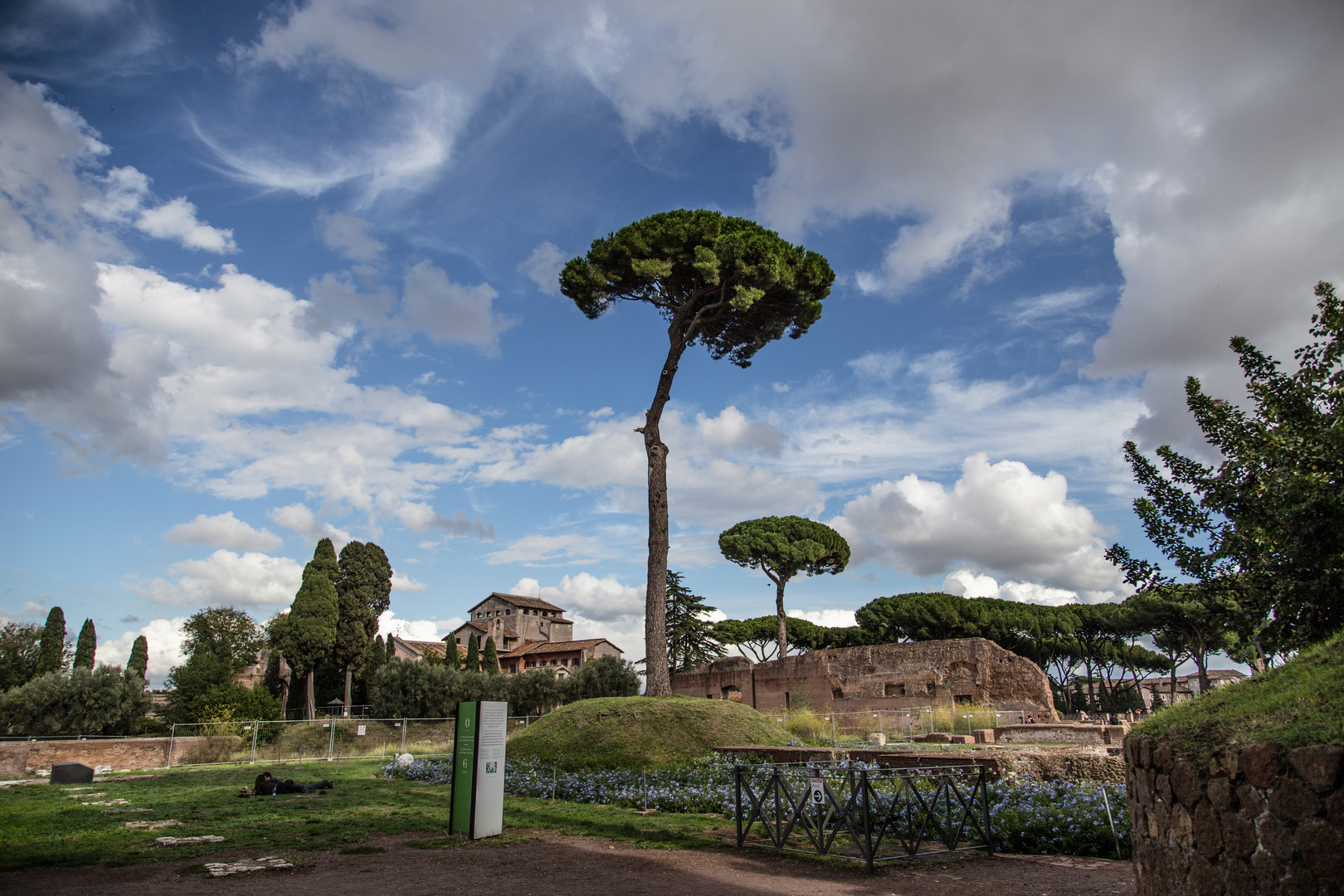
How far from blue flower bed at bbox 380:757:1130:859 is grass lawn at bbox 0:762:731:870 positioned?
471 mm

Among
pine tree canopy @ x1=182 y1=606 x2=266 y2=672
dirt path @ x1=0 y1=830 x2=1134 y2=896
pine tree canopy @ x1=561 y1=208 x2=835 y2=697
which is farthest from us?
pine tree canopy @ x1=182 y1=606 x2=266 y2=672

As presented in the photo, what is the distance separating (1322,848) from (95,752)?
65.7 feet

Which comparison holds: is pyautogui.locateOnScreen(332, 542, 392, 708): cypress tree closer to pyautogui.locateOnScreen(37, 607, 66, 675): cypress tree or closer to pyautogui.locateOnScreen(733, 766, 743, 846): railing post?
pyautogui.locateOnScreen(37, 607, 66, 675): cypress tree

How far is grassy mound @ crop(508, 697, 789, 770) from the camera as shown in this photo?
38.7 feet

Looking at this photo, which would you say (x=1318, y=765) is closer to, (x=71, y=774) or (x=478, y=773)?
(x=478, y=773)

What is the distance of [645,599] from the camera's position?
14.9 metres

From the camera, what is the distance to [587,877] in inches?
218

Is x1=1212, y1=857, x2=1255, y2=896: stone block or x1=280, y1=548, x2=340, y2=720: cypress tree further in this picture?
x1=280, y1=548, x2=340, y2=720: cypress tree

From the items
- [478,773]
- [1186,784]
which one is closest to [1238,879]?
Answer: [1186,784]

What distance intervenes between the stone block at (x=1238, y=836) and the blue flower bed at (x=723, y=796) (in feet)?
12.2

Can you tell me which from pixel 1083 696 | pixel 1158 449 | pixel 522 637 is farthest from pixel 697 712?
pixel 522 637

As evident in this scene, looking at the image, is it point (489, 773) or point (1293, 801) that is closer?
point (1293, 801)

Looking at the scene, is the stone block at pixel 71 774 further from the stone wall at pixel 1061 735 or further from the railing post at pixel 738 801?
the stone wall at pixel 1061 735

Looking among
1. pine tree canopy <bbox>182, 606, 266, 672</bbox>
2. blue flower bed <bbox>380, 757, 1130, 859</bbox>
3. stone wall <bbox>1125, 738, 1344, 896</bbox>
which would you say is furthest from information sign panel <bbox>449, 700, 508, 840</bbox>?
pine tree canopy <bbox>182, 606, 266, 672</bbox>
